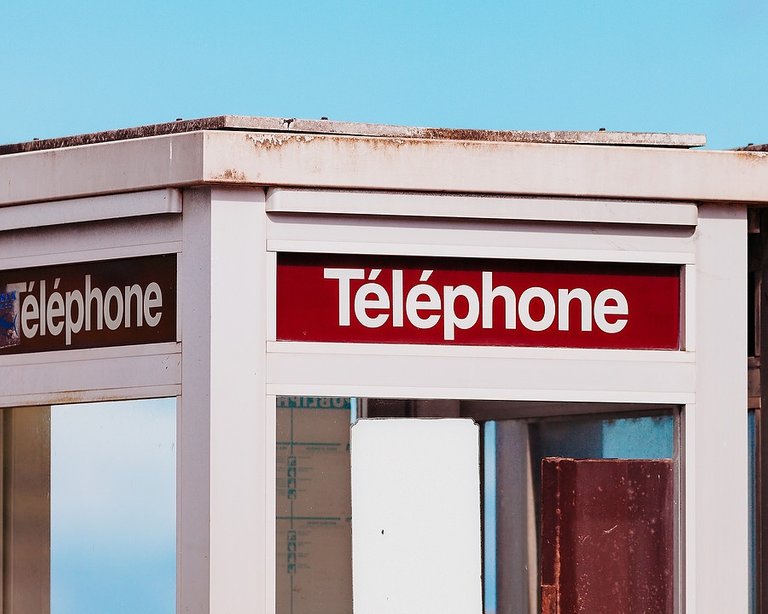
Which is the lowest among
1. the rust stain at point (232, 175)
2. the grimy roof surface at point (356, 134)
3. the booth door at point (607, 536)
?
the booth door at point (607, 536)

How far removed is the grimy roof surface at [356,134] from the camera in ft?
27.1

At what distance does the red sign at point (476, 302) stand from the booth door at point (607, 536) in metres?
0.72

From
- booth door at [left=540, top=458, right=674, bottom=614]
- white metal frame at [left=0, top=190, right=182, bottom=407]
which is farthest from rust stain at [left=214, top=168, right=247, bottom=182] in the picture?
booth door at [left=540, top=458, right=674, bottom=614]

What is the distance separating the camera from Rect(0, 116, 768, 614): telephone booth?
322 inches

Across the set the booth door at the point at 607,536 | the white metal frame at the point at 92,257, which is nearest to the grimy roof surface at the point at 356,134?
the white metal frame at the point at 92,257

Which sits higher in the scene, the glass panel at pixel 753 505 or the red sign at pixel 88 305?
the red sign at pixel 88 305

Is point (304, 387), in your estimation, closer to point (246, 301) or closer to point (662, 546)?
point (246, 301)

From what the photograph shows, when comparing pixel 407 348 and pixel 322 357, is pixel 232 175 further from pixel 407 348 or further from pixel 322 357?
pixel 407 348

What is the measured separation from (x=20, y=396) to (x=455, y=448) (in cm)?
243

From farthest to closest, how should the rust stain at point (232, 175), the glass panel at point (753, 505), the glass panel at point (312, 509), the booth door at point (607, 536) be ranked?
the glass panel at point (753, 505) < the booth door at point (607, 536) < the glass panel at point (312, 509) < the rust stain at point (232, 175)

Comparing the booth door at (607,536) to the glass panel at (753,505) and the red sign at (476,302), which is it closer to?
the red sign at (476,302)

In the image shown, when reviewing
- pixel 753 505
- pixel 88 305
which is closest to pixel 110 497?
pixel 88 305

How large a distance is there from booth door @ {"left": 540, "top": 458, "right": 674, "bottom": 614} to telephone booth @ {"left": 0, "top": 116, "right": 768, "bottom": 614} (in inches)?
0.5

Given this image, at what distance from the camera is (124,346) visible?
8492 mm
